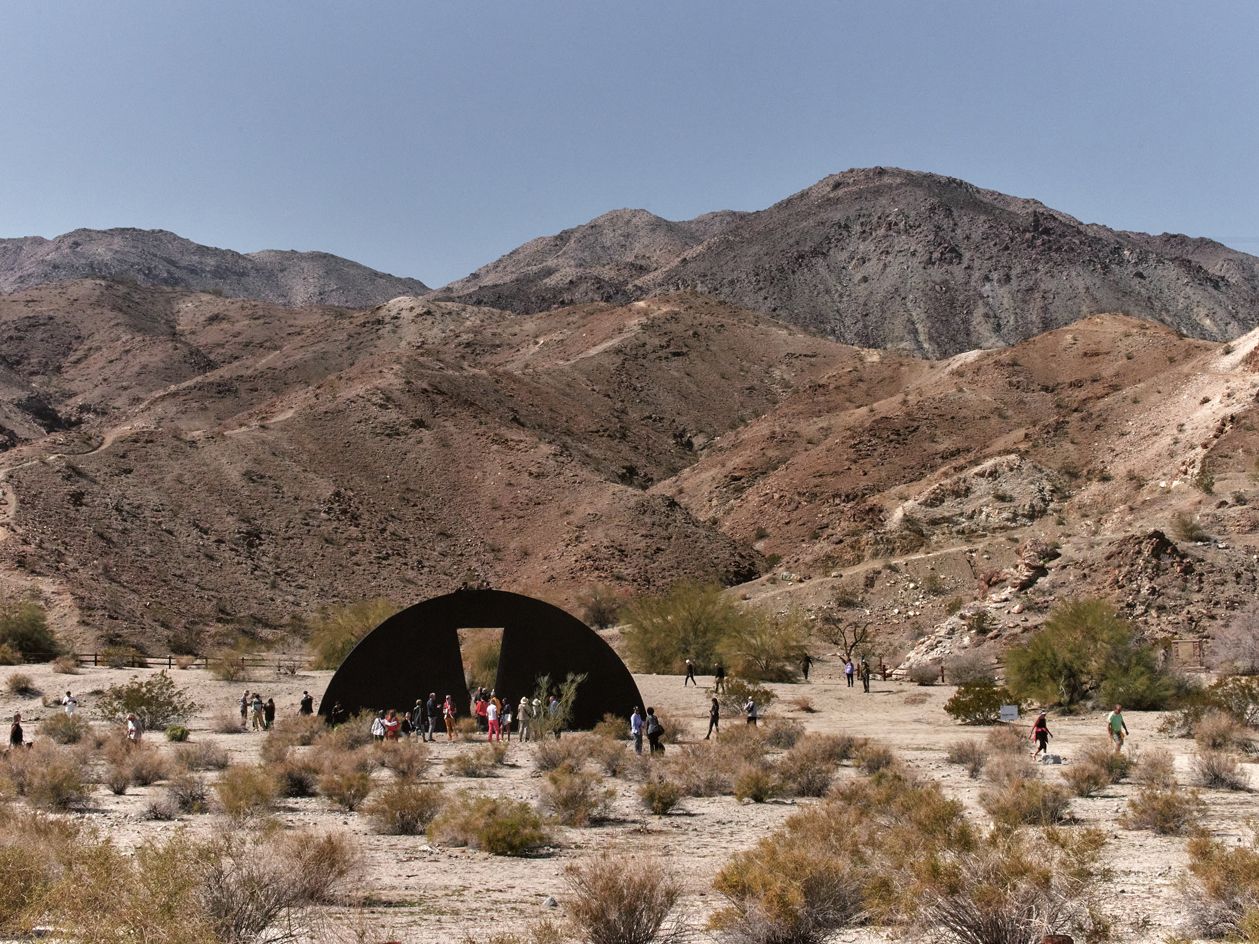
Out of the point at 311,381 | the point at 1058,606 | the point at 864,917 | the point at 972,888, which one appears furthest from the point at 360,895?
the point at 311,381

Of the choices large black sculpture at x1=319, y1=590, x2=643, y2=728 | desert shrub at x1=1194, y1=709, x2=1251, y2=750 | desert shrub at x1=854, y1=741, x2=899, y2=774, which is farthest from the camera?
large black sculpture at x1=319, y1=590, x2=643, y2=728

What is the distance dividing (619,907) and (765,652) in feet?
116

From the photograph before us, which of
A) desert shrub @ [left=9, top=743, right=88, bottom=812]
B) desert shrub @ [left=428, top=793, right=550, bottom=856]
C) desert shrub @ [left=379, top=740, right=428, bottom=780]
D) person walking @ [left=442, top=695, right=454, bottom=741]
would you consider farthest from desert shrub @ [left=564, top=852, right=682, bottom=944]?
person walking @ [left=442, top=695, right=454, bottom=741]

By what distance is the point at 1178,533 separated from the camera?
43844 millimetres

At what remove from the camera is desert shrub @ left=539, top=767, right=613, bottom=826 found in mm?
16359

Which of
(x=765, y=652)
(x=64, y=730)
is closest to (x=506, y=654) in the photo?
(x=64, y=730)

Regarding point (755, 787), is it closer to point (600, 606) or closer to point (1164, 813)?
point (1164, 813)

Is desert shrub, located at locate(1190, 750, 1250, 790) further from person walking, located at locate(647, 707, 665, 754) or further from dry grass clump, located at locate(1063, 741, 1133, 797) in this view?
person walking, located at locate(647, 707, 665, 754)

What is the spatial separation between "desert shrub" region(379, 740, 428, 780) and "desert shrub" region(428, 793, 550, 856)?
4.44m

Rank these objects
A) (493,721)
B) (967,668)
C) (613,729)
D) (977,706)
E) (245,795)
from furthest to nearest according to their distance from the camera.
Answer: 1. (967,668)
2. (977,706)
3. (493,721)
4. (613,729)
5. (245,795)

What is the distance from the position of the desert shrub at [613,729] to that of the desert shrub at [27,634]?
1151 inches

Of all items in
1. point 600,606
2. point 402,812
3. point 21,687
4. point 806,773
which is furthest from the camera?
point 600,606

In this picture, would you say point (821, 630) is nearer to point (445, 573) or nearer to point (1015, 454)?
point (1015, 454)

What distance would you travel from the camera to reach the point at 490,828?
47.0 feet
